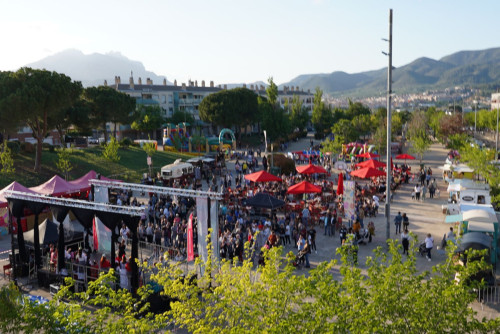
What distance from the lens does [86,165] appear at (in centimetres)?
3725

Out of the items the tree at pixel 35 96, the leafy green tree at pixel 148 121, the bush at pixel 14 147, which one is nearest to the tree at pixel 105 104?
the bush at pixel 14 147

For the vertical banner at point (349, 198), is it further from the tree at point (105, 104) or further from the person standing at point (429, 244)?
the tree at point (105, 104)

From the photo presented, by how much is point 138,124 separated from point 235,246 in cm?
5196

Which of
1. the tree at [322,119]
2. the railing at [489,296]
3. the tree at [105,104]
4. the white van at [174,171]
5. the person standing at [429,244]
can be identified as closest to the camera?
the railing at [489,296]

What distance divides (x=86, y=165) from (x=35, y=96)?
8379 millimetres

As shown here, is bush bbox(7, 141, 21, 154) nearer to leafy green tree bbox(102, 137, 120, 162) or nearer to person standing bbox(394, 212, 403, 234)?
leafy green tree bbox(102, 137, 120, 162)

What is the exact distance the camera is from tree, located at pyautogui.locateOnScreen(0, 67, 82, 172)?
29.7 metres

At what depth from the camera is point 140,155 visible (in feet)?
148

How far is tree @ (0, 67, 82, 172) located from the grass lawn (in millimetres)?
1115

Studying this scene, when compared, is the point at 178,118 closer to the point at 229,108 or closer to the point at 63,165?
the point at 229,108

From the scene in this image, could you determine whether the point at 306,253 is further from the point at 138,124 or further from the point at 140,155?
the point at 138,124

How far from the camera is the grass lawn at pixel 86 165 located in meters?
31.5

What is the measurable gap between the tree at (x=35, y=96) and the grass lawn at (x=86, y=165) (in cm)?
111

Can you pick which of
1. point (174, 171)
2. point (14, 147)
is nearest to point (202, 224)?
point (174, 171)
